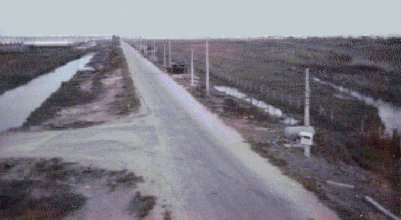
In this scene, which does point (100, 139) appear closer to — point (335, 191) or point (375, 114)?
point (335, 191)

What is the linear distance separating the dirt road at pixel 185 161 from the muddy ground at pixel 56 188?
371 millimetres

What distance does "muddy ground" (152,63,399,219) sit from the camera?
12.5 m

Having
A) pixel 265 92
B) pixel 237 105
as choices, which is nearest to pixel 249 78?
pixel 265 92

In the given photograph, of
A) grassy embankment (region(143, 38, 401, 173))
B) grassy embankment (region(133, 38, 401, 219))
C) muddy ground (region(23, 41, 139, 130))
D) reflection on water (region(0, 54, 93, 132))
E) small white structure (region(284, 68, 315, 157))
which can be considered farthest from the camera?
reflection on water (region(0, 54, 93, 132))

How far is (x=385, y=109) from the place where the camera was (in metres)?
32.9

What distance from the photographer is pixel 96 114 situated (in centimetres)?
2864

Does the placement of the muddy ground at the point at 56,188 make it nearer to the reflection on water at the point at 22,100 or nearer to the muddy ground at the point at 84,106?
the muddy ground at the point at 84,106

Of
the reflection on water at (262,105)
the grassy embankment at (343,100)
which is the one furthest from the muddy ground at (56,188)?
the reflection on water at (262,105)

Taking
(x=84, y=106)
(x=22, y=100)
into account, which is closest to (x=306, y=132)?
(x=84, y=106)

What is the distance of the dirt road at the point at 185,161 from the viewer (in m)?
12.0

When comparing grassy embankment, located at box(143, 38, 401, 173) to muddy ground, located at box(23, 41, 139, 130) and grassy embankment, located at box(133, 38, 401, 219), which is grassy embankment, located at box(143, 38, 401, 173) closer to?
grassy embankment, located at box(133, 38, 401, 219)

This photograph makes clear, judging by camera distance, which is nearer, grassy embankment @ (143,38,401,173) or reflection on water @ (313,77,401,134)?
grassy embankment @ (143,38,401,173)

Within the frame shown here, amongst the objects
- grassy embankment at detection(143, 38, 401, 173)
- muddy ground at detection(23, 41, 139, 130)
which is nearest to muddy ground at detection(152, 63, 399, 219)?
grassy embankment at detection(143, 38, 401, 173)

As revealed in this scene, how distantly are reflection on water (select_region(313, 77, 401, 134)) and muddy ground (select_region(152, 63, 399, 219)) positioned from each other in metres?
7.08
